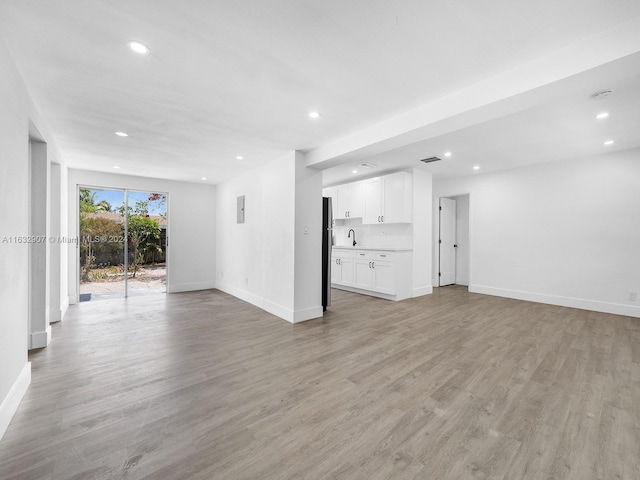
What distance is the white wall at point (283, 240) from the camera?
14.0 ft

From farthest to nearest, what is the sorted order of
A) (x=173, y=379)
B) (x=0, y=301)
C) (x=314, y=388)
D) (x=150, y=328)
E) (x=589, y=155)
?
1. (x=589, y=155)
2. (x=150, y=328)
3. (x=173, y=379)
4. (x=314, y=388)
5. (x=0, y=301)

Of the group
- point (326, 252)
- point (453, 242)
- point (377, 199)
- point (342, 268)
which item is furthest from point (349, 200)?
point (453, 242)

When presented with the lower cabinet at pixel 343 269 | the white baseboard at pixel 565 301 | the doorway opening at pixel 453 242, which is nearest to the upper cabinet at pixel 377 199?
the lower cabinet at pixel 343 269

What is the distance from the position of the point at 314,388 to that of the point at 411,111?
277cm

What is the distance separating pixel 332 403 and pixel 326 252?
113 inches

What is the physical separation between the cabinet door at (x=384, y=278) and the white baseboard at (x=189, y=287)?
393cm

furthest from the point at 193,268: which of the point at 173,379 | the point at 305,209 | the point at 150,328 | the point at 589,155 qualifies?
the point at 589,155

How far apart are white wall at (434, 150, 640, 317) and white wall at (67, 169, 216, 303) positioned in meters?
6.03

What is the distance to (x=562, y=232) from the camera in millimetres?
5129

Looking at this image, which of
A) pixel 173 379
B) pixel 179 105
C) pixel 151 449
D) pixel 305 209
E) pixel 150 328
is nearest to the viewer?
pixel 151 449

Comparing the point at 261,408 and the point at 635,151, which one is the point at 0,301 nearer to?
the point at 261,408

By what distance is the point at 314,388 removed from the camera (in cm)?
237

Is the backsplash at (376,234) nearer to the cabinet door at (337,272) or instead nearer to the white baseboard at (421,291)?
the cabinet door at (337,272)

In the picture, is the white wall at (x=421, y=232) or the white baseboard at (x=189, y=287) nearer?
the white wall at (x=421, y=232)
